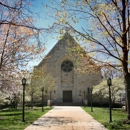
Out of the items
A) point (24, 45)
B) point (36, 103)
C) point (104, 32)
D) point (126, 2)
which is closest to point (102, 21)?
point (104, 32)

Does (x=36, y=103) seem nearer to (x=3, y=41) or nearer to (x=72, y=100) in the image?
(x=72, y=100)

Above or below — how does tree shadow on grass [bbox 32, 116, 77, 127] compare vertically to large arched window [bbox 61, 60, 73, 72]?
below

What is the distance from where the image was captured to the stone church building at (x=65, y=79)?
148 feet

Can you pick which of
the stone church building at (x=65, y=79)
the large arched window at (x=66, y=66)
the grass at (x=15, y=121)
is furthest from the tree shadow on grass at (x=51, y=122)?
the large arched window at (x=66, y=66)

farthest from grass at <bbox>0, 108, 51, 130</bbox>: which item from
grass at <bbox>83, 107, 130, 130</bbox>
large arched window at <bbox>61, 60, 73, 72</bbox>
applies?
large arched window at <bbox>61, 60, 73, 72</bbox>

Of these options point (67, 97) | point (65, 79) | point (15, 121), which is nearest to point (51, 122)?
point (15, 121)

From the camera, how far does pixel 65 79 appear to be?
46562mm

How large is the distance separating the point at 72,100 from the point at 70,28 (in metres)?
32.8

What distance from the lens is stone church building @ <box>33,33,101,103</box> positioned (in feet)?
148

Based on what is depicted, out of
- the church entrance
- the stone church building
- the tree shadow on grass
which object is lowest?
the tree shadow on grass

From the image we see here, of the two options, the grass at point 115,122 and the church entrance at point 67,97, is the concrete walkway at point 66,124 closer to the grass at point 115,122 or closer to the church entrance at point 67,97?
the grass at point 115,122

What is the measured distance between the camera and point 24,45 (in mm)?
16672

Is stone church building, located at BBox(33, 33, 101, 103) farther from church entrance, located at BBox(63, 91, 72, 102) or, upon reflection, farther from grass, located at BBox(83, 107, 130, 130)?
grass, located at BBox(83, 107, 130, 130)

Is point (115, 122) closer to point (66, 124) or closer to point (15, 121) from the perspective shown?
point (66, 124)
